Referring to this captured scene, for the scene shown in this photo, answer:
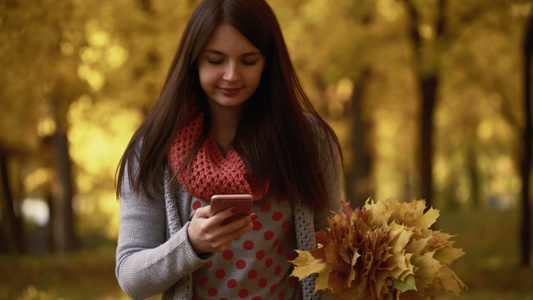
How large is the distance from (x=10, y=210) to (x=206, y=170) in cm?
1103

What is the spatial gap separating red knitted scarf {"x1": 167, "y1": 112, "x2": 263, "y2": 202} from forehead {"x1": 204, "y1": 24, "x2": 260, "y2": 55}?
10.8 inches

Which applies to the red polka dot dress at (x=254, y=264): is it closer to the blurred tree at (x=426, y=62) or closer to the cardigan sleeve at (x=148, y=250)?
the cardigan sleeve at (x=148, y=250)

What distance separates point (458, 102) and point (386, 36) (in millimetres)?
3323

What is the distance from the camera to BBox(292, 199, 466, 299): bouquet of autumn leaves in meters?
1.61

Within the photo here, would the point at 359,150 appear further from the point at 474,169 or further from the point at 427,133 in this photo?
the point at 474,169

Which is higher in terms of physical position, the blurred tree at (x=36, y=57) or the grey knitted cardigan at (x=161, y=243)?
the blurred tree at (x=36, y=57)

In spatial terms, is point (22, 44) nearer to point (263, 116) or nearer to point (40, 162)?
point (263, 116)

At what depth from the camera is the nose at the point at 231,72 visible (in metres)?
1.81

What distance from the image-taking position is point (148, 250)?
181 centimetres

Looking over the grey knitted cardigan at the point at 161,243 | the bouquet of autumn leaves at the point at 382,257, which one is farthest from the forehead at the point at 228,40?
the bouquet of autumn leaves at the point at 382,257

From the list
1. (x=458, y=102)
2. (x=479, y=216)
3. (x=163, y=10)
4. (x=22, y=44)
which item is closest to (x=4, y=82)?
(x=22, y=44)

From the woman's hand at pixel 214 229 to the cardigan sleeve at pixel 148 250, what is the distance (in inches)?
1.7

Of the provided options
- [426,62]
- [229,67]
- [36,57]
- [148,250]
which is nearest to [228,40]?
[229,67]

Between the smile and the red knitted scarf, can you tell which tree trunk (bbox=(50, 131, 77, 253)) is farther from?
the smile
